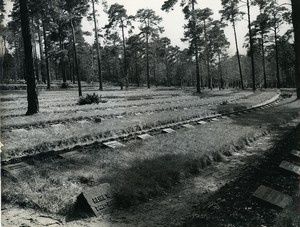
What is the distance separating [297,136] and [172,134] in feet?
13.0

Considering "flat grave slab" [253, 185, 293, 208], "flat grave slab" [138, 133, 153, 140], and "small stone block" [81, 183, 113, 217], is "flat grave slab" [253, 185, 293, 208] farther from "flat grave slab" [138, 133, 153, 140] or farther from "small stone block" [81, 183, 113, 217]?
"flat grave slab" [138, 133, 153, 140]

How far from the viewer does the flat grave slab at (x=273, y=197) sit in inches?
196

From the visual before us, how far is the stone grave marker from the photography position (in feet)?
16.4

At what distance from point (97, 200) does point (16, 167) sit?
2.15 meters

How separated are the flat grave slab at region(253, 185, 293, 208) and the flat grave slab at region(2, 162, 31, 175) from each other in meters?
4.27

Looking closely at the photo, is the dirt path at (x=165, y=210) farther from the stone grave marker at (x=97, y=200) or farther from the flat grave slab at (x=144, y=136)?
the flat grave slab at (x=144, y=136)

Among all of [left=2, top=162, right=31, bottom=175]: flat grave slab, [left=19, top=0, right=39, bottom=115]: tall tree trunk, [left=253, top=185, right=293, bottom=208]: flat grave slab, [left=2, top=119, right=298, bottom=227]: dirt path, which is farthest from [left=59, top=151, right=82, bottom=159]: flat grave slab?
[left=19, top=0, right=39, bottom=115]: tall tree trunk

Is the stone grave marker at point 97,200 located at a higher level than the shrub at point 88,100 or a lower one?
lower

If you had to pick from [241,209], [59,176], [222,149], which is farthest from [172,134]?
[241,209]

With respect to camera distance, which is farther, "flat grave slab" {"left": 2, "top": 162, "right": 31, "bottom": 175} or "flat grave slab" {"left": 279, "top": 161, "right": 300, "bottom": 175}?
"flat grave slab" {"left": 279, "top": 161, "right": 300, "bottom": 175}

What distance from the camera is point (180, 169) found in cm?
724

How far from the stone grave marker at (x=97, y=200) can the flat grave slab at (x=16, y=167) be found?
1.68m

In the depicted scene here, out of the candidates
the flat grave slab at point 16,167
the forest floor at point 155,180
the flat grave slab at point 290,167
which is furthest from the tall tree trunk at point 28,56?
the flat grave slab at point 290,167

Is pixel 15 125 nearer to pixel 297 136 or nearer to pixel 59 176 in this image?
pixel 59 176
